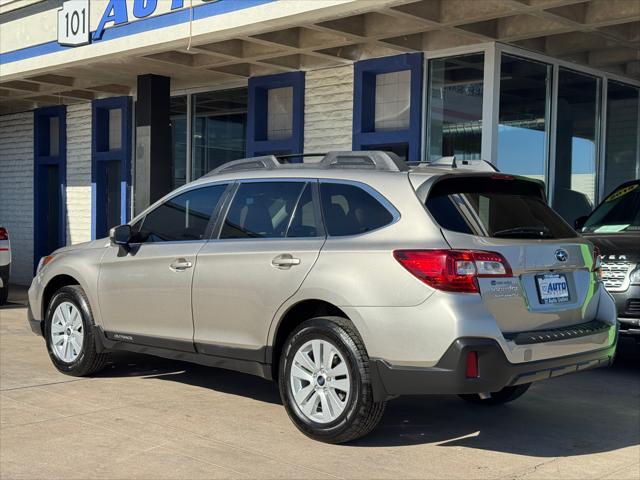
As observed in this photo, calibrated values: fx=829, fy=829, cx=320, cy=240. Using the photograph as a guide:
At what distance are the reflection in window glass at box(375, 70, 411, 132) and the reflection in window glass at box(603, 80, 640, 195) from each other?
11.4 ft

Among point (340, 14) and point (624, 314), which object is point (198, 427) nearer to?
point (624, 314)

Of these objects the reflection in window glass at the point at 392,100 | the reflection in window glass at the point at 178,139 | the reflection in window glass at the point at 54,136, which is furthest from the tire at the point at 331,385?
the reflection in window glass at the point at 54,136

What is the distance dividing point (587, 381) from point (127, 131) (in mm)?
10023

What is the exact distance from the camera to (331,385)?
207 inches

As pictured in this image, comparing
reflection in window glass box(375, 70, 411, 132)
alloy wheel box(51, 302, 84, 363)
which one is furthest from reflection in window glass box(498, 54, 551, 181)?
alloy wheel box(51, 302, 84, 363)

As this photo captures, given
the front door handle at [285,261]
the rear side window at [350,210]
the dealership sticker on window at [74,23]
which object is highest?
the dealership sticker on window at [74,23]

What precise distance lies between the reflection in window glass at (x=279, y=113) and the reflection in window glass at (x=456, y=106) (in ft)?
8.94

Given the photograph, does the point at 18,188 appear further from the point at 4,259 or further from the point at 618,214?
the point at 618,214

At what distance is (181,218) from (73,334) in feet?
5.23

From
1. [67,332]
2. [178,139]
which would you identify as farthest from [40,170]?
[67,332]

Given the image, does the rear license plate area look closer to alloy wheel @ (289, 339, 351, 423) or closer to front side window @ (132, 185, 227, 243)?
alloy wheel @ (289, 339, 351, 423)

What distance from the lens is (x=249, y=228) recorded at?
602 centimetres

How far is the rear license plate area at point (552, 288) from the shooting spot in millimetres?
5125

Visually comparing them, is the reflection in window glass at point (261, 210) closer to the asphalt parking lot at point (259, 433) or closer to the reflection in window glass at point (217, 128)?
the asphalt parking lot at point (259, 433)
